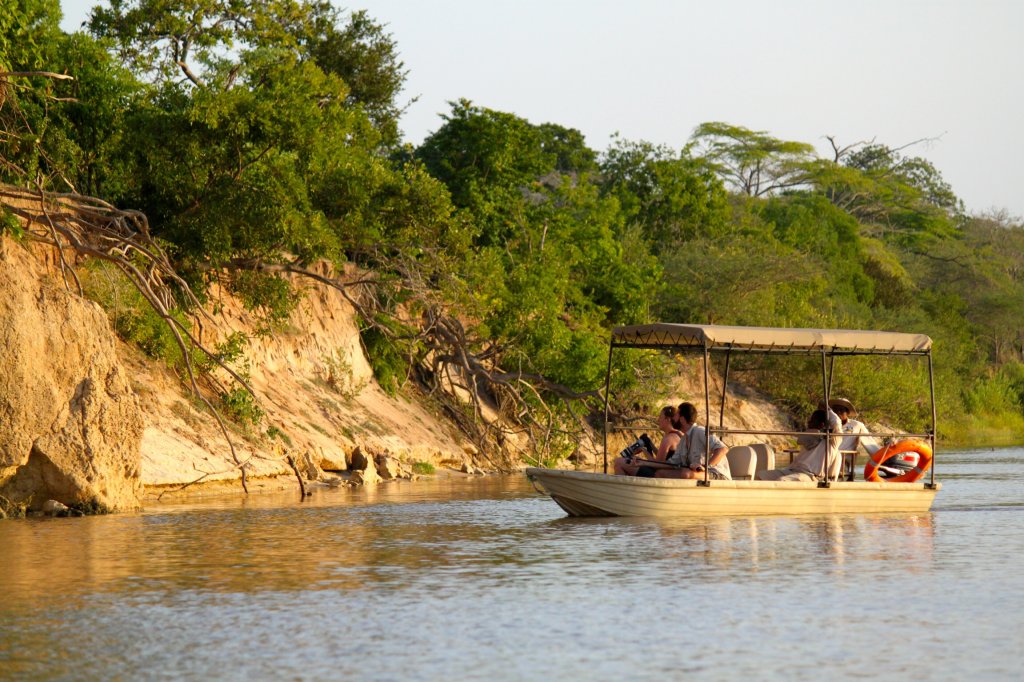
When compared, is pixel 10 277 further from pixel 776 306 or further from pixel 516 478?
pixel 776 306

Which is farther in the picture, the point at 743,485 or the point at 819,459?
the point at 819,459

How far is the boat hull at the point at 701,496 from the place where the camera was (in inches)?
631

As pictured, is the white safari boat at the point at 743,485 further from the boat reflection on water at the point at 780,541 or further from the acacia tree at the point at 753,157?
the acacia tree at the point at 753,157

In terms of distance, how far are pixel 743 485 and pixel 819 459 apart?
1.67 metres

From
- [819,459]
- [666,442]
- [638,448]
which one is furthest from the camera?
[819,459]

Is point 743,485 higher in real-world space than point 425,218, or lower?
lower

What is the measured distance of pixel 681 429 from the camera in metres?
16.9

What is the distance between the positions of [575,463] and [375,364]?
17.6ft

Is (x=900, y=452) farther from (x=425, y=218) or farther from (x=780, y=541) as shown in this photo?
(x=425, y=218)

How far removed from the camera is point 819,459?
17516 mm

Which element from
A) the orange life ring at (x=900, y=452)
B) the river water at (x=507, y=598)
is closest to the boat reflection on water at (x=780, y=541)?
the river water at (x=507, y=598)

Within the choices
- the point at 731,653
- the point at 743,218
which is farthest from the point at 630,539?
the point at 743,218

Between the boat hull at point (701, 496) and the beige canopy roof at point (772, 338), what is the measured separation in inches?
67.4

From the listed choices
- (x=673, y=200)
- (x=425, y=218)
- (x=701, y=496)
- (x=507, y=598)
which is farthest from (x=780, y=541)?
(x=673, y=200)
